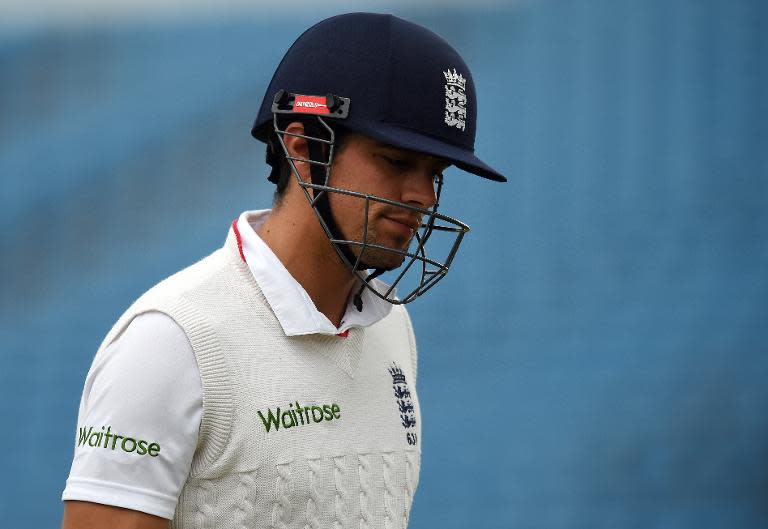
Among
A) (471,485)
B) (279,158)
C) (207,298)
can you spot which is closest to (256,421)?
(207,298)

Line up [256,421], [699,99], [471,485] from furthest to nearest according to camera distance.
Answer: [699,99] → [471,485] → [256,421]

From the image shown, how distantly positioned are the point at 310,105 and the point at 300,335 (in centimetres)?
31

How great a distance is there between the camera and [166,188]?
11.3 feet

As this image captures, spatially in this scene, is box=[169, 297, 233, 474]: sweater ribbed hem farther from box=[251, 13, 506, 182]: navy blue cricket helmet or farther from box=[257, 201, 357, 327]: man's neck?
box=[251, 13, 506, 182]: navy blue cricket helmet

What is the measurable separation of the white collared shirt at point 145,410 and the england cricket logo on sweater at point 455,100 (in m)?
0.46

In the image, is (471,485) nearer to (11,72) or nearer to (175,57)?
(175,57)

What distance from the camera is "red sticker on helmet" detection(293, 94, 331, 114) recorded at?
4.66 feet

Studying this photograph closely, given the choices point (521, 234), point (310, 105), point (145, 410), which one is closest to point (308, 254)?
point (310, 105)

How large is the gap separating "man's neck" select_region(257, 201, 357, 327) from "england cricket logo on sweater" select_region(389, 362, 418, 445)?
0.16 metres

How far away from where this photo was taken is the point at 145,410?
123 centimetres

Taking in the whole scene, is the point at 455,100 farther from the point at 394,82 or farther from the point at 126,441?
the point at 126,441

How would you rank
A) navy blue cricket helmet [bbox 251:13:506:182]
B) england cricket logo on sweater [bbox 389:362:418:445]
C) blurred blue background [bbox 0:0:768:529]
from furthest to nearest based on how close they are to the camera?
blurred blue background [bbox 0:0:768:529]
england cricket logo on sweater [bbox 389:362:418:445]
navy blue cricket helmet [bbox 251:13:506:182]

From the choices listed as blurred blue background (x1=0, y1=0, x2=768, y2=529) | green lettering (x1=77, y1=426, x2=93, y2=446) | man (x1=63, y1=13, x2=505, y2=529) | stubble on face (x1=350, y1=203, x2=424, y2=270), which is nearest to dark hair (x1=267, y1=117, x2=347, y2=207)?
man (x1=63, y1=13, x2=505, y2=529)

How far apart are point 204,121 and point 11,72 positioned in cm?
66
